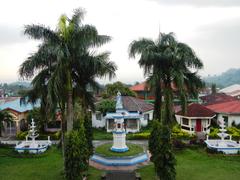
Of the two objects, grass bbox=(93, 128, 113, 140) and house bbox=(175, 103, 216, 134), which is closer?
grass bbox=(93, 128, 113, 140)

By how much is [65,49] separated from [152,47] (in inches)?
250

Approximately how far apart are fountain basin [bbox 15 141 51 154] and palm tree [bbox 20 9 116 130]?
315 inches

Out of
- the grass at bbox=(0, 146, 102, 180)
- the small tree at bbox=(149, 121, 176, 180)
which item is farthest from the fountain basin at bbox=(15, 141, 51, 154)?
the small tree at bbox=(149, 121, 176, 180)

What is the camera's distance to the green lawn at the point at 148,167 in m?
15.9

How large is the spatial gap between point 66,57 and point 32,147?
36.8 feet

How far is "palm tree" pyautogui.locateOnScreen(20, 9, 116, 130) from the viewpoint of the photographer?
14330 mm

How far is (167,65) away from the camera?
17719 millimetres

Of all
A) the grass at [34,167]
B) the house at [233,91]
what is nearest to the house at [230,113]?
the grass at [34,167]

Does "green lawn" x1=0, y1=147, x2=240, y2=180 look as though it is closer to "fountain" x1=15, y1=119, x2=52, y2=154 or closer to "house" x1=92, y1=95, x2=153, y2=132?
"fountain" x1=15, y1=119, x2=52, y2=154

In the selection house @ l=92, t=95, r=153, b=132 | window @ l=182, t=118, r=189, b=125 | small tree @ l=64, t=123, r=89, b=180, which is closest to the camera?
small tree @ l=64, t=123, r=89, b=180

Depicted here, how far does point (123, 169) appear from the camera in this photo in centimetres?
1761

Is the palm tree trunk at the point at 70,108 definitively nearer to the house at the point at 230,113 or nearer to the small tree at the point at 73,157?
the small tree at the point at 73,157

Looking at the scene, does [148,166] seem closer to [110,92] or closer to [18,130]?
[18,130]

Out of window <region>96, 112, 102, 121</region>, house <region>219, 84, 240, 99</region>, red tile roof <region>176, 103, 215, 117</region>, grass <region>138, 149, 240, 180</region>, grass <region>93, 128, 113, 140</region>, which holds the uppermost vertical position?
house <region>219, 84, 240, 99</region>
